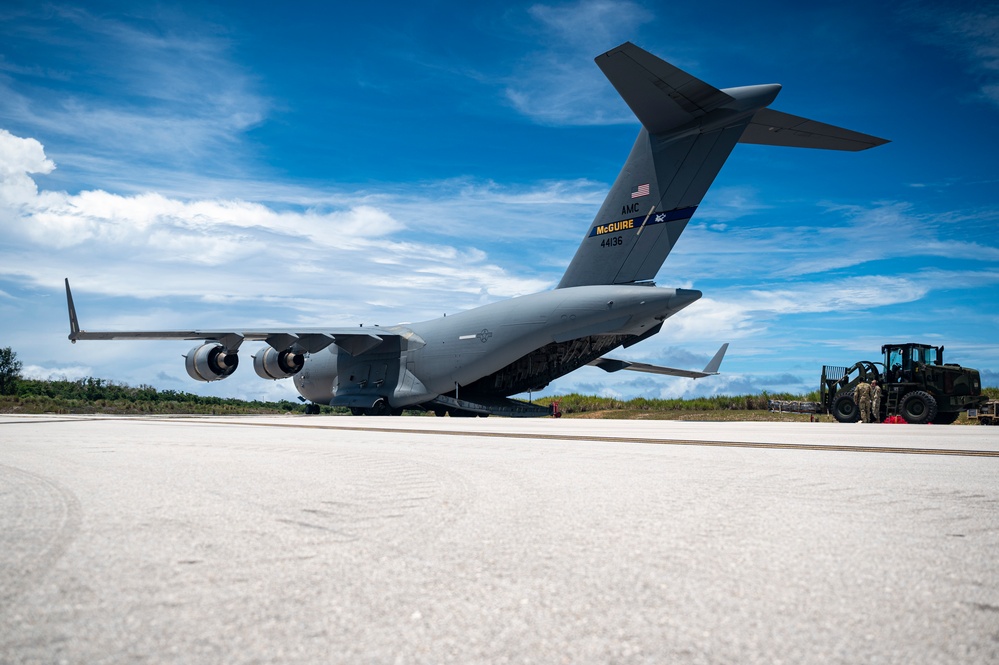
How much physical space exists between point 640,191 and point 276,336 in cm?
1210

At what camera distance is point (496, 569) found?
2416mm

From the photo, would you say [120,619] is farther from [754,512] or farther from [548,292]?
[548,292]

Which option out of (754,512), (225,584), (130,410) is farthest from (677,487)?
(130,410)

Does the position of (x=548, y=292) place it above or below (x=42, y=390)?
above

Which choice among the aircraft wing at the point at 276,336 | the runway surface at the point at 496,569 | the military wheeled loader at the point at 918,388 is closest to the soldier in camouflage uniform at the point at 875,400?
the military wheeled loader at the point at 918,388

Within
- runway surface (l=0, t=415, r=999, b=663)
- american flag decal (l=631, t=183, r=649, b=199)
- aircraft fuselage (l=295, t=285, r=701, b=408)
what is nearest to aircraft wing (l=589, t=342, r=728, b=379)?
aircraft fuselage (l=295, t=285, r=701, b=408)

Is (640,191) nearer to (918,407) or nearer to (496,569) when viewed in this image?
(918,407)

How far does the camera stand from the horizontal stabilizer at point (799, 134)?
1591 centimetres

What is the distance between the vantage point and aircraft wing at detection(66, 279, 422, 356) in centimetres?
2242

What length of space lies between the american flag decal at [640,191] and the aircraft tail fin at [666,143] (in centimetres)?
2

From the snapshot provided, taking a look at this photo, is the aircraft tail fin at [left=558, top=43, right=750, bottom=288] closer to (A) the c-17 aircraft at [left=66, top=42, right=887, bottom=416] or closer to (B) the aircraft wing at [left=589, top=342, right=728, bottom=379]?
(A) the c-17 aircraft at [left=66, top=42, right=887, bottom=416]

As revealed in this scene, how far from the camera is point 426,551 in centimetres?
267

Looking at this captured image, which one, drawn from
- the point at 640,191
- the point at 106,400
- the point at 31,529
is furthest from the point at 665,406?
the point at 31,529

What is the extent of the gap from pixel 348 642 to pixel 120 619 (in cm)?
62
